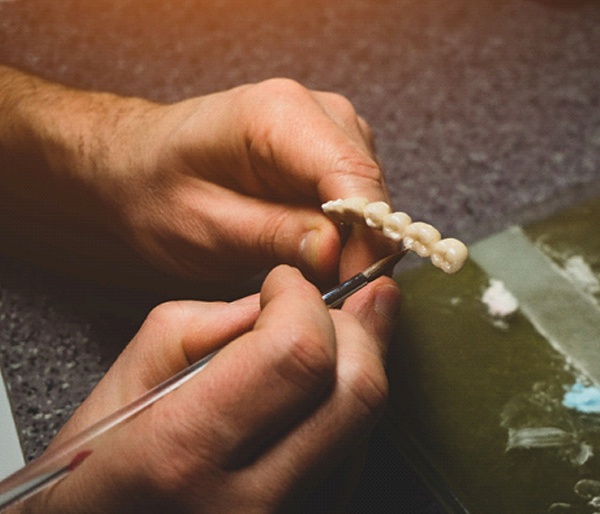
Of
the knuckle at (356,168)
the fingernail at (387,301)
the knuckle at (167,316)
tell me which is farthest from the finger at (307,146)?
the knuckle at (167,316)

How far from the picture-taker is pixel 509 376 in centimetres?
82

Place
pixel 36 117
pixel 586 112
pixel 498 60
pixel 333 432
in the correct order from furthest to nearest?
pixel 498 60 → pixel 586 112 → pixel 36 117 → pixel 333 432

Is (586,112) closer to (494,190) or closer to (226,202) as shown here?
(494,190)

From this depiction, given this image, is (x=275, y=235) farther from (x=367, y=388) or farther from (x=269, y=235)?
(x=367, y=388)

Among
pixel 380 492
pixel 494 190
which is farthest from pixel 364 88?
pixel 380 492

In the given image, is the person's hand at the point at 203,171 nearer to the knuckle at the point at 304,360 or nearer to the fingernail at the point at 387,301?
the fingernail at the point at 387,301

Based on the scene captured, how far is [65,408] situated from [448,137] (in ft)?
2.59

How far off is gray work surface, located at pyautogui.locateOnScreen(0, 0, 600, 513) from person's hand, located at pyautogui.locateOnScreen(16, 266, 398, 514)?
0.34m

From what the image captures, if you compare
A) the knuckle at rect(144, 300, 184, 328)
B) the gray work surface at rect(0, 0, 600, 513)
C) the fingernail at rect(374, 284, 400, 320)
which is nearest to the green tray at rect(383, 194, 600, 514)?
the gray work surface at rect(0, 0, 600, 513)

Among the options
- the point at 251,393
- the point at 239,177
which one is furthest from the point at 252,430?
the point at 239,177

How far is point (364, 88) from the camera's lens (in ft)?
4.10

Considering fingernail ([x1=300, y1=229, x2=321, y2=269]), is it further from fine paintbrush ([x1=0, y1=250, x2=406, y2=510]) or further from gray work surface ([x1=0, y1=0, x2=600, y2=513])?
gray work surface ([x1=0, y1=0, x2=600, y2=513])

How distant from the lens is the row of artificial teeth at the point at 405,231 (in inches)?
25.2

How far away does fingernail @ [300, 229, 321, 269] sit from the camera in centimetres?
72
